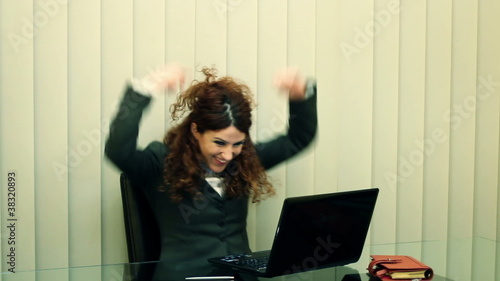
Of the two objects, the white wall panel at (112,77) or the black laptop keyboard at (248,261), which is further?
the white wall panel at (112,77)

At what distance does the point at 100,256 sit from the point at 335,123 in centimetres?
118

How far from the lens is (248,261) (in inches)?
88.3

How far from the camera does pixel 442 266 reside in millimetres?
2381

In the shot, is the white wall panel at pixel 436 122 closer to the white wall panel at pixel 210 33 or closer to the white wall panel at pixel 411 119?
the white wall panel at pixel 411 119

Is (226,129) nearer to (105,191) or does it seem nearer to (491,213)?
(105,191)

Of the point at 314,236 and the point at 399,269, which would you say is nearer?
the point at 314,236

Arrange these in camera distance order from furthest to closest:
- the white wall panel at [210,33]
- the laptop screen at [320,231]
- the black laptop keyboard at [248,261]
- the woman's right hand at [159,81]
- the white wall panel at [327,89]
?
the white wall panel at [327,89], the white wall panel at [210,33], the woman's right hand at [159,81], the black laptop keyboard at [248,261], the laptop screen at [320,231]

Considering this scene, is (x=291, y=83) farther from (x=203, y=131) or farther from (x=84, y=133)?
(x=84, y=133)

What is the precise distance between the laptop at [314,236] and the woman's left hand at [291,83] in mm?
732

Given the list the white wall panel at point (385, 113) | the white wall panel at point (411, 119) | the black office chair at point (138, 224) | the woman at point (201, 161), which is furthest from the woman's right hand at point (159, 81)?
the white wall panel at point (411, 119)

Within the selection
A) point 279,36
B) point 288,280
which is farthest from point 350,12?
point 288,280

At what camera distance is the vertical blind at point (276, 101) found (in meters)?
2.78

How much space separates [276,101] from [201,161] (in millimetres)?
542

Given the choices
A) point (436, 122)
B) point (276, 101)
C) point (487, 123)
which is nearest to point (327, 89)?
point (276, 101)
